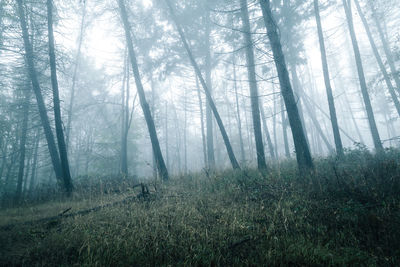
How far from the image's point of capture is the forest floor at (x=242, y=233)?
2.01m

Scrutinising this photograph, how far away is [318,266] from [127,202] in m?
4.15

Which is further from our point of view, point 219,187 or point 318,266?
point 219,187

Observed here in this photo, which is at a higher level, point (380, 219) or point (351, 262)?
point (380, 219)

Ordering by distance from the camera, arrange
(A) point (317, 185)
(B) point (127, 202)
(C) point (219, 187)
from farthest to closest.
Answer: (C) point (219, 187) < (B) point (127, 202) < (A) point (317, 185)

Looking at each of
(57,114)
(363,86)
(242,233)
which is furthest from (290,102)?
(57,114)

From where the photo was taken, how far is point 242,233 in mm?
2570

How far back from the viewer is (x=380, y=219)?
94.3 inches

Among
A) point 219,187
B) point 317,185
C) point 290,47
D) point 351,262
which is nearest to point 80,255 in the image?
point 351,262

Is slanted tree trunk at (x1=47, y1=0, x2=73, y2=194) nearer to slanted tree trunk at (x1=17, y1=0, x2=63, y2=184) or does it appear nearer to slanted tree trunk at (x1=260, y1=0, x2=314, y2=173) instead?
slanted tree trunk at (x1=17, y1=0, x2=63, y2=184)

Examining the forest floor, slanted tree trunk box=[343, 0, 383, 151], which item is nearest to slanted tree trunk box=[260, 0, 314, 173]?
the forest floor

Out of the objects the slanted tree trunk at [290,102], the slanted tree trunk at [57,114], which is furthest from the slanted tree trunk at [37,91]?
the slanted tree trunk at [290,102]

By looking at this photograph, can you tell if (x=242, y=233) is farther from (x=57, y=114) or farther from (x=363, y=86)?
(x=363, y=86)

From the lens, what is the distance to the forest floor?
2010 mm

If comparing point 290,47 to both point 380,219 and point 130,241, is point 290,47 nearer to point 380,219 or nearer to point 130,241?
point 380,219
